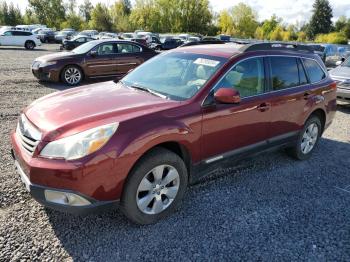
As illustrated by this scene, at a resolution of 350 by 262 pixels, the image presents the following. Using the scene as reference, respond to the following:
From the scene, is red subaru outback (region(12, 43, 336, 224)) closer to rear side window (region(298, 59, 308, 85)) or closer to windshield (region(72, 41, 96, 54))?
rear side window (region(298, 59, 308, 85))

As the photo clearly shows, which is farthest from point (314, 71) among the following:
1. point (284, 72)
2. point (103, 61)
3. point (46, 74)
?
point (46, 74)

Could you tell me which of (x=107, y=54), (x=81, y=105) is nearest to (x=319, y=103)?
(x=81, y=105)

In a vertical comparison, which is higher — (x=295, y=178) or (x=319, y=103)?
(x=319, y=103)

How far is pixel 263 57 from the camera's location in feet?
14.9

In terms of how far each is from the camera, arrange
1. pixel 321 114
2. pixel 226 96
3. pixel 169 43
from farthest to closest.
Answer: pixel 169 43, pixel 321 114, pixel 226 96

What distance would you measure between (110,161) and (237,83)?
1913mm

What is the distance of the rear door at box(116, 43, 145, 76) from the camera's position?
11922mm

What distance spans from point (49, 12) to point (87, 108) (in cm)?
8248

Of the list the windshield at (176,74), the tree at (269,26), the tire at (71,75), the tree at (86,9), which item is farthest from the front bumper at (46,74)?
the tree at (86,9)

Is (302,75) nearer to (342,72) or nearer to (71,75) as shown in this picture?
(342,72)

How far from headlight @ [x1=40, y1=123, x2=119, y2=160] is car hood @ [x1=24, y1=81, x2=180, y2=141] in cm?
7

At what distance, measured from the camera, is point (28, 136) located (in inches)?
131

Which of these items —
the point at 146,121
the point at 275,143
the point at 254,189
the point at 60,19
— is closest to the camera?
the point at 146,121

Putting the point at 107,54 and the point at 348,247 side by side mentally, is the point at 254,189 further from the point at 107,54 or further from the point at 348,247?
the point at 107,54
